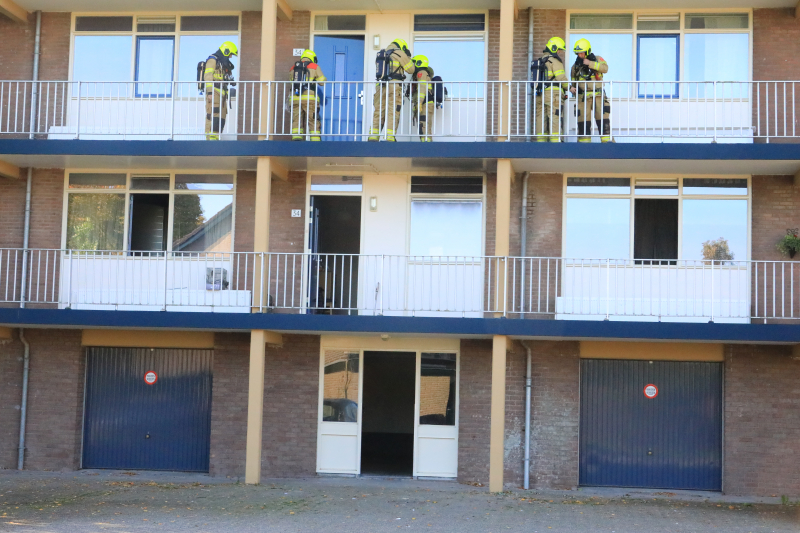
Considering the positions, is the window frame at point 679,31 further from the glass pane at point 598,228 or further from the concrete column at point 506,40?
the glass pane at point 598,228

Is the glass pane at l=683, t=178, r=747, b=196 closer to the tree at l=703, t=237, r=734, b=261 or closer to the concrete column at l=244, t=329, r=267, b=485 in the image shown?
the tree at l=703, t=237, r=734, b=261

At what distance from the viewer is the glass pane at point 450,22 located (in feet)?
50.7

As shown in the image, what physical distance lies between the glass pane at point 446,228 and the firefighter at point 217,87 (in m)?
3.44

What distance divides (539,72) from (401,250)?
3.51m

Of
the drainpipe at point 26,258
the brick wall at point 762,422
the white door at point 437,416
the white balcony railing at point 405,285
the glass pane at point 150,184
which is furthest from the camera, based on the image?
the glass pane at point 150,184

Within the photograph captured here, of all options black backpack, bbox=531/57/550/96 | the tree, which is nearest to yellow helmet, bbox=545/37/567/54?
black backpack, bbox=531/57/550/96

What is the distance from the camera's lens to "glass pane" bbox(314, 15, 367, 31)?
15695 millimetres

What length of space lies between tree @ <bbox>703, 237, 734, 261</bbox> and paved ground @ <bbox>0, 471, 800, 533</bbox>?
11.9 ft

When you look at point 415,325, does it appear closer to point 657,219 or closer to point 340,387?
point 340,387

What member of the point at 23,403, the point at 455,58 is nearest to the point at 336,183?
the point at 455,58

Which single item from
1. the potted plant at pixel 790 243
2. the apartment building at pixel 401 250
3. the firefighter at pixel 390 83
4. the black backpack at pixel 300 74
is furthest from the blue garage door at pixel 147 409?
the potted plant at pixel 790 243

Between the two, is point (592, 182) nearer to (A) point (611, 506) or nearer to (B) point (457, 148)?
(B) point (457, 148)

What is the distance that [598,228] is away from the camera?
15.0m

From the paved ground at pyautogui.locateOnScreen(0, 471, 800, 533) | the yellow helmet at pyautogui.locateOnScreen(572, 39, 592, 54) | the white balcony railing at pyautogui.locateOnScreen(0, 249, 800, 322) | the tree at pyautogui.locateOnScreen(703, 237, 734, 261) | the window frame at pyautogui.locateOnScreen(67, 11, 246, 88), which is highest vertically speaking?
the window frame at pyautogui.locateOnScreen(67, 11, 246, 88)
